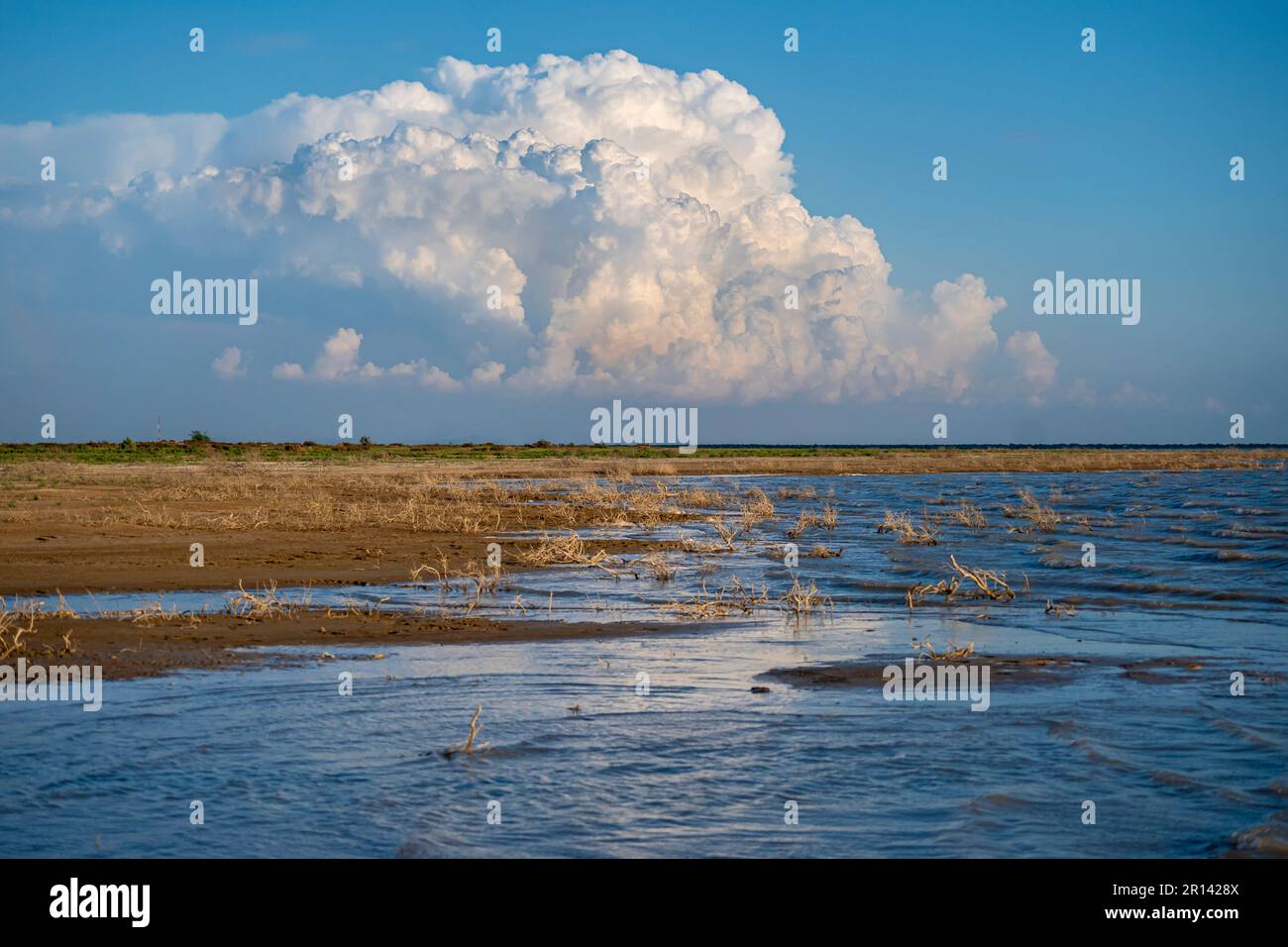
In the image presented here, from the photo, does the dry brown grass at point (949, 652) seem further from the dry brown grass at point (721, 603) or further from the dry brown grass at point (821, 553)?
the dry brown grass at point (821, 553)

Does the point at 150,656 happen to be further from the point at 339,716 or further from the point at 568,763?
the point at 568,763

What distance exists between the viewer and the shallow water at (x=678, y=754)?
718 centimetres


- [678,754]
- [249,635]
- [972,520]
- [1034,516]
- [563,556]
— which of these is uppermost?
[1034,516]

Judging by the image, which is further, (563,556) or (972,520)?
(972,520)

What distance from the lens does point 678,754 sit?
9.00 metres

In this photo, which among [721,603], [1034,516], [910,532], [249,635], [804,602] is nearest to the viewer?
[249,635]

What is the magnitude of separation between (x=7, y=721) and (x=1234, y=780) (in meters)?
10.1

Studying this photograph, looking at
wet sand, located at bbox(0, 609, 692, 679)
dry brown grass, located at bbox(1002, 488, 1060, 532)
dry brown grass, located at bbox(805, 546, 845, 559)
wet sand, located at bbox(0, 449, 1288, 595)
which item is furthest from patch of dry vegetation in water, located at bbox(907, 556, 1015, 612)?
dry brown grass, located at bbox(1002, 488, 1060, 532)

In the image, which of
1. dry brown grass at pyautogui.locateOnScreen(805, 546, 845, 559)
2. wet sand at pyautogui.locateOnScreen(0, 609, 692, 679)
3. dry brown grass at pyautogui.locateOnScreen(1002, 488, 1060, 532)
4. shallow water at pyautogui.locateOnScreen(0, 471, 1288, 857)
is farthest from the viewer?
dry brown grass at pyautogui.locateOnScreen(1002, 488, 1060, 532)

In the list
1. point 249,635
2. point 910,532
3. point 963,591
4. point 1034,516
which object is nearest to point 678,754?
point 249,635

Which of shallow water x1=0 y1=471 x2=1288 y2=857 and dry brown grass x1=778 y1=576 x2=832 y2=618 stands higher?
dry brown grass x1=778 y1=576 x2=832 y2=618

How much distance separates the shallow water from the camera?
7180mm

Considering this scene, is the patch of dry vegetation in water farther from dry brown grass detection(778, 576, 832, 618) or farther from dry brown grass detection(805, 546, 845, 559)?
dry brown grass detection(805, 546, 845, 559)

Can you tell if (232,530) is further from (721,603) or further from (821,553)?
(721,603)
